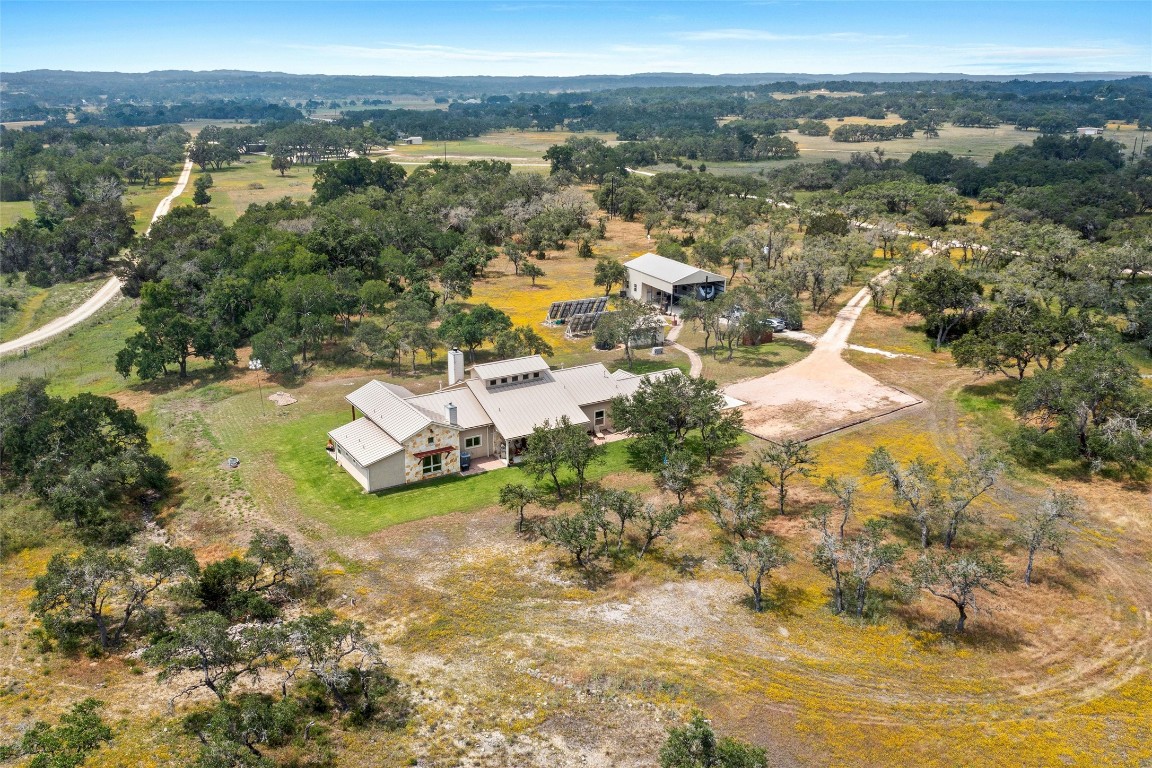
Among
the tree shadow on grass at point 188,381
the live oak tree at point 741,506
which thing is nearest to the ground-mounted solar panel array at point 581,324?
the tree shadow on grass at point 188,381

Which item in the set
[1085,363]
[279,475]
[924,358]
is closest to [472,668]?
[279,475]

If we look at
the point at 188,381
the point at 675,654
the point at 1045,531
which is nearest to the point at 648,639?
the point at 675,654

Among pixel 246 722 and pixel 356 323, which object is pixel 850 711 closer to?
pixel 246 722

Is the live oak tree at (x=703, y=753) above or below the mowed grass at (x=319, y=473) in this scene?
above

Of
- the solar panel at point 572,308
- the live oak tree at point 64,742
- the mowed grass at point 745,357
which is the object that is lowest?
the live oak tree at point 64,742

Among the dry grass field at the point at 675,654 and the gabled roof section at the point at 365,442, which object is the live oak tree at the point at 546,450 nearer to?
the dry grass field at the point at 675,654

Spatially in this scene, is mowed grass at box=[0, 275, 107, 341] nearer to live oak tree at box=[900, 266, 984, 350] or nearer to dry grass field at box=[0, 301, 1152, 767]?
Answer: dry grass field at box=[0, 301, 1152, 767]

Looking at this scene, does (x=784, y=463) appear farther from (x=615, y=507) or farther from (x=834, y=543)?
(x=615, y=507)

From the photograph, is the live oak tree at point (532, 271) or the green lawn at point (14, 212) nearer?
the live oak tree at point (532, 271)
